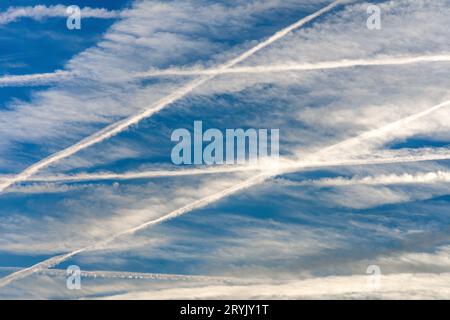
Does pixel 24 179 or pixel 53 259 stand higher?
pixel 24 179
